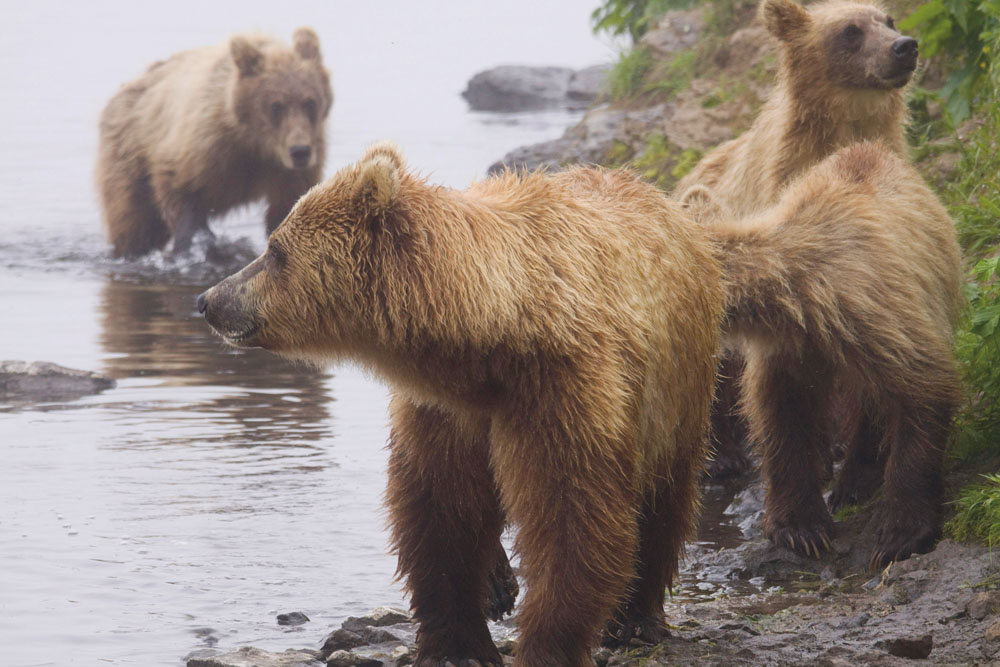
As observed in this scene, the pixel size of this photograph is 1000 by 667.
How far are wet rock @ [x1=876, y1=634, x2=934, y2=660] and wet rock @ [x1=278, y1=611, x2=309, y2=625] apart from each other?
218 cm

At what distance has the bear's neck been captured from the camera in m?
8.02

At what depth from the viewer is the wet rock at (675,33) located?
14188 mm

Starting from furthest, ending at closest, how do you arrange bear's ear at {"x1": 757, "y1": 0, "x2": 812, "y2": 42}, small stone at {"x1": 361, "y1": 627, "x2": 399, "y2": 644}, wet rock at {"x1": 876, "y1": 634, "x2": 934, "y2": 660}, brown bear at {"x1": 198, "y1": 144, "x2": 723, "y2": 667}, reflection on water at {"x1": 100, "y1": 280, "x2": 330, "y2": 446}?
reflection on water at {"x1": 100, "y1": 280, "x2": 330, "y2": 446} → bear's ear at {"x1": 757, "y1": 0, "x2": 812, "y2": 42} → small stone at {"x1": 361, "y1": 627, "x2": 399, "y2": 644} → wet rock at {"x1": 876, "y1": 634, "x2": 934, "y2": 660} → brown bear at {"x1": 198, "y1": 144, "x2": 723, "y2": 667}

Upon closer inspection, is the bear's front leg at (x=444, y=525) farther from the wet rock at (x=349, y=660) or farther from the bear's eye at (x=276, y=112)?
the bear's eye at (x=276, y=112)

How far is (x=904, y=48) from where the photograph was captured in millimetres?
7762

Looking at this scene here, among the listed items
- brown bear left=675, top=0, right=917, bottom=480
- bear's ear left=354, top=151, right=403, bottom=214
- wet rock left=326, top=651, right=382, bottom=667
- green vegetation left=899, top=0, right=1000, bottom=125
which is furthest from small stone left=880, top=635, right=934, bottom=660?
green vegetation left=899, top=0, right=1000, bottom=125

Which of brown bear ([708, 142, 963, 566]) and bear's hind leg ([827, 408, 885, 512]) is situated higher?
brown bear ([708, 142, 963, 566])

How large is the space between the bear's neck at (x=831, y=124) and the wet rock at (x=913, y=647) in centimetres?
382

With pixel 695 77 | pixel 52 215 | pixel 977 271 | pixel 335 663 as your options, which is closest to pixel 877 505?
pixel 977 271

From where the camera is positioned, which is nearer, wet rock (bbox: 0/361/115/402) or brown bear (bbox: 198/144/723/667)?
brown bear (bbox: 198/144/723/667)

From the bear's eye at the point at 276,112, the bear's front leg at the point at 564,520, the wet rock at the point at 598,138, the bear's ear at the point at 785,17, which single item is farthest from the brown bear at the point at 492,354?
the bear's eye at the point at 276,112

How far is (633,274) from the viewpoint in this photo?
457 centimetres

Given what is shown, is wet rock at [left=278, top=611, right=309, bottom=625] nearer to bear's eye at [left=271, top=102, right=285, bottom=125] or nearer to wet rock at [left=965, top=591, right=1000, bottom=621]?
wet rock at [left=965, top=591, right=1000, bottom=621]

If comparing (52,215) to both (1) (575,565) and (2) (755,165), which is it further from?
(1) (575,565)
